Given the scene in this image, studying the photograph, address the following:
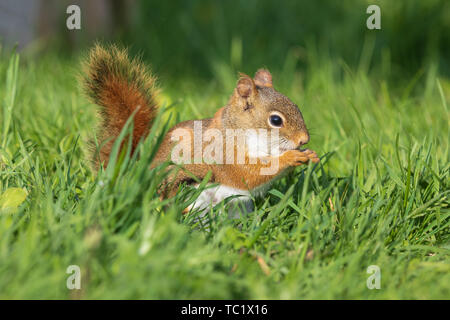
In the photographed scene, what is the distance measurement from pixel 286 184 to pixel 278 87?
112 cm

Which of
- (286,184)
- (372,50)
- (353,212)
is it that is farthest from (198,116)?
(372,50)

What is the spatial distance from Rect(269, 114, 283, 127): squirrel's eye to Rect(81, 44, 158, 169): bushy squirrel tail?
1.37 ft

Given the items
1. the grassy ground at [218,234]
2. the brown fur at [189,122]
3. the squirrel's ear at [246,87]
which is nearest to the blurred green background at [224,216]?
the grassy ground at [218,234]

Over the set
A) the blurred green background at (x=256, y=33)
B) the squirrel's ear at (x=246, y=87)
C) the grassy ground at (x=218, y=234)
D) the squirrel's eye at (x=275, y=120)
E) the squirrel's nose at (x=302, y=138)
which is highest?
the blurred green background at (x=256, y=33)

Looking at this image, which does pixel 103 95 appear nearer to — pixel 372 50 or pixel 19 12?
pixel 19 12

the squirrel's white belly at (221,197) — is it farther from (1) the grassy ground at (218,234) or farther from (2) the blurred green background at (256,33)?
(2) the blurred green background at (256,33)

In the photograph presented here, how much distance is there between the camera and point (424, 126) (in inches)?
109

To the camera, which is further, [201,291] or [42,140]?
[42,140]

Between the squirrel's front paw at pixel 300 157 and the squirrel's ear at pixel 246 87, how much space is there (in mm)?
240

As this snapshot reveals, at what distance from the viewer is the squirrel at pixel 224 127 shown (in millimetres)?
1849

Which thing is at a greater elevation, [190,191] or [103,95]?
[103,95]

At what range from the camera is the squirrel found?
1849 mm

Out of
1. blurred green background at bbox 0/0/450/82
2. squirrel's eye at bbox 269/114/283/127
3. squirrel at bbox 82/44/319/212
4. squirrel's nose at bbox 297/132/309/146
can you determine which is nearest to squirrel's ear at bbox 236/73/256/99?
squirrel at bbox 82/44/319/212

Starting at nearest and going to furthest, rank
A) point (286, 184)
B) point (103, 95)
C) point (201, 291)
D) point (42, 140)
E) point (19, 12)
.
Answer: point (201, 291), point (103, 95), point (286, 184), point (42, 140), point (19, 12)
